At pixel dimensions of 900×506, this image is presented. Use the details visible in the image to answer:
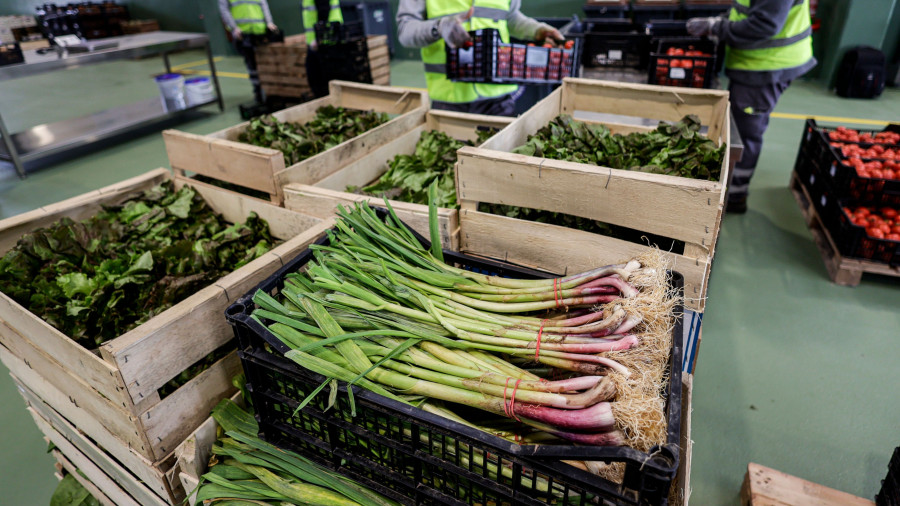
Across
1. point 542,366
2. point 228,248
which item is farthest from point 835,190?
point 228,248

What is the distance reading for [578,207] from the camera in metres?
1.78

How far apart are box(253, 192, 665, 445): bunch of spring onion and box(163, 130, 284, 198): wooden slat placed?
97 centimetres

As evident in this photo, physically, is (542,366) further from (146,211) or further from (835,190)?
(835,190)

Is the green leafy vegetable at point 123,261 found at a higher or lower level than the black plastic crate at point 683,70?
lower

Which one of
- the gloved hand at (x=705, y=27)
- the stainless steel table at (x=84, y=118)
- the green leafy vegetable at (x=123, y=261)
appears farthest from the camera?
the stainless steel table at (x=84, y=118)

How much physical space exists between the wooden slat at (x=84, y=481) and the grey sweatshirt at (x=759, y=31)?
16.4ft

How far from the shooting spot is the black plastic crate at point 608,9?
26.6 feet

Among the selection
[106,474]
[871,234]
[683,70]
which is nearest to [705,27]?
[683,70]

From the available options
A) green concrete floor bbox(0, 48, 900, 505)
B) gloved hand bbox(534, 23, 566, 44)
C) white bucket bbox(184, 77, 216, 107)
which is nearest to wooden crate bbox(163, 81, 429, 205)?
gloved hand bbox(534, 23, 566, 44)

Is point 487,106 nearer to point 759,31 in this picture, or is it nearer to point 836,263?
point 759,31

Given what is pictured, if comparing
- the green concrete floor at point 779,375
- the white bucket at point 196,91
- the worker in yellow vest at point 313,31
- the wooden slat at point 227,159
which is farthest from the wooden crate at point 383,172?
the white bucket at point 196,91

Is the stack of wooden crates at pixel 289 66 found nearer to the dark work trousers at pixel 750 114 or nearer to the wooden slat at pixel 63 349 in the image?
the dark work trousers at pixel 750 114

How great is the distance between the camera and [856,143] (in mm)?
4156

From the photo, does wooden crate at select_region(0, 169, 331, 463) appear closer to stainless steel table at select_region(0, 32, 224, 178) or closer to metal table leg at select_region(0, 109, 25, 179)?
metal table leg at select_region(0, 109, 25, 179)
